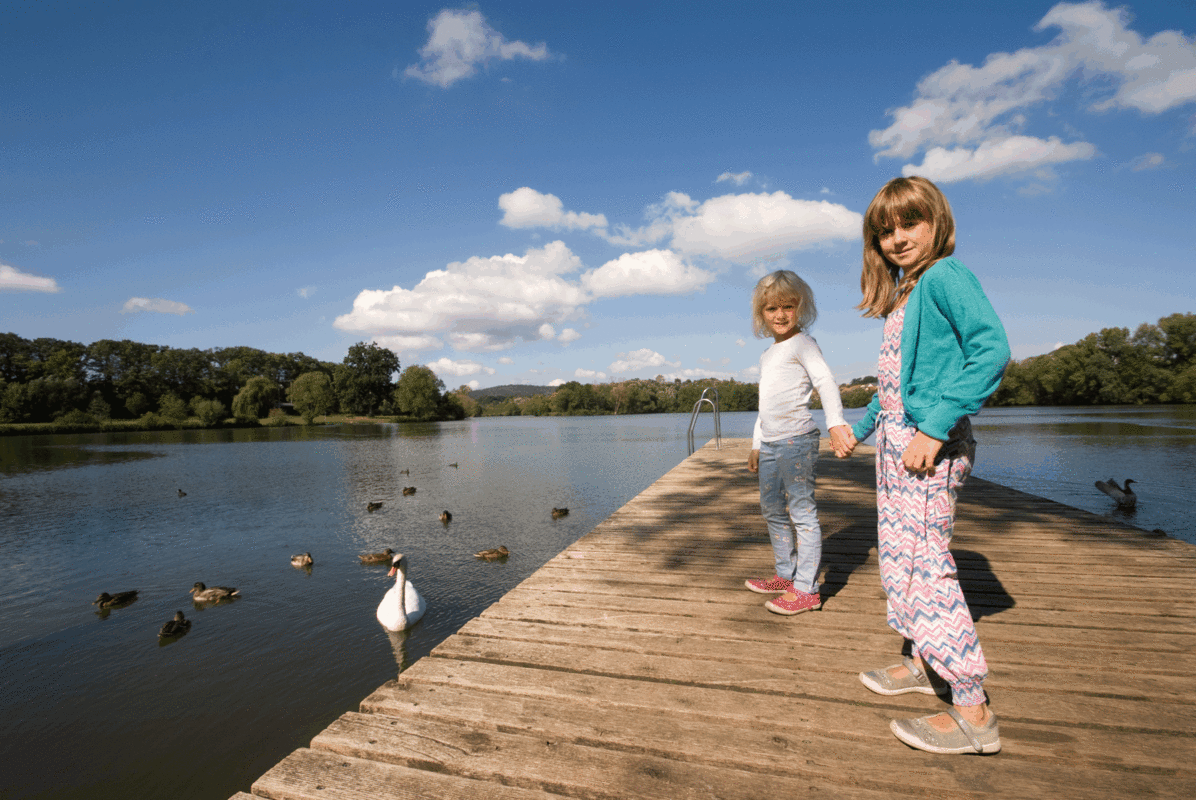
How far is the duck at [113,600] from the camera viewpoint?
724 cm

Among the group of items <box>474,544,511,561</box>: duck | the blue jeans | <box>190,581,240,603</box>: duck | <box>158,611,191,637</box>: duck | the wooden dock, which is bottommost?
<box>158,611,191,637</box>: duck

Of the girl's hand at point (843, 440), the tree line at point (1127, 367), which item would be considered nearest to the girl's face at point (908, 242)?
the girl's hand at point (843, 440)

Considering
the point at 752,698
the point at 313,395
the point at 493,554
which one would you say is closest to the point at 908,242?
the point at 752,698

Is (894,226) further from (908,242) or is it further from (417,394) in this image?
(417,394)

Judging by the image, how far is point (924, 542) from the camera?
1.84 meters

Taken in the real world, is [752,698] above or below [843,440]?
below

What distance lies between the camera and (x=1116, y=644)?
7.93 feet

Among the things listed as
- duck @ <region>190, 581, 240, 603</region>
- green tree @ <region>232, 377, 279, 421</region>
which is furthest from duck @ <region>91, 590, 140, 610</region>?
green tree @ <region>232, 377, 279, 421</region>

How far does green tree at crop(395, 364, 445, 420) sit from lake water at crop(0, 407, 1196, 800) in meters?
55.0

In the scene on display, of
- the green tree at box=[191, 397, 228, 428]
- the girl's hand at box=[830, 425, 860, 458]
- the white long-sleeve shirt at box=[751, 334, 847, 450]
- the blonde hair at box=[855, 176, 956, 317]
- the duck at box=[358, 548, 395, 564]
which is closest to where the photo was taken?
the blonde hair at box=[855, 176, 956, 317]

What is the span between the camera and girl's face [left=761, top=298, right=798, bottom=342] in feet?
9.52

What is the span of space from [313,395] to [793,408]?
80.5 m

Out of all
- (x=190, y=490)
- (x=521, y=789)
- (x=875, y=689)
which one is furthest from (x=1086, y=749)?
(x=190, y=490)

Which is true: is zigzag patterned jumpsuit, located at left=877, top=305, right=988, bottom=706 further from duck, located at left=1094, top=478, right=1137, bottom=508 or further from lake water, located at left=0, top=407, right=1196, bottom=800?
duck, located at left=1094, top=478, right=1137, bottom=508
